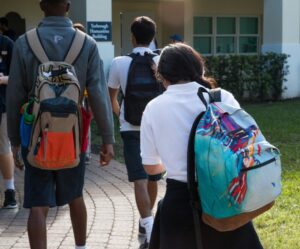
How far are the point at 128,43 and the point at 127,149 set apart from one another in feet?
47.1

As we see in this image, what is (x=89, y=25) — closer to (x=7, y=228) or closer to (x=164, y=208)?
(x=7, y=228)

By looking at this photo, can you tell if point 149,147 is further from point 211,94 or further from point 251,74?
point 251,74

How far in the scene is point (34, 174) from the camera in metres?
4.16

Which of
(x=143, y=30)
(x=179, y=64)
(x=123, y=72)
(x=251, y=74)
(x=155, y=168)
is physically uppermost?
(x=143, y=30)

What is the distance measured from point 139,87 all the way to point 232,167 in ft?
7.44

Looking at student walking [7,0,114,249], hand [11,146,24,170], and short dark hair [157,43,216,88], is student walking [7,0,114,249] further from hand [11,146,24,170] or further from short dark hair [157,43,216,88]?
short dark hair [157,43,216,88]

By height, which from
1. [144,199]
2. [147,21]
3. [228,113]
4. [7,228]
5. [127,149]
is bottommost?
[7,228]

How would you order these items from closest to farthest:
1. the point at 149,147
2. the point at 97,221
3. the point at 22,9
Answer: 1. the point at 149,147
2. the point at 97,221
3. the point at 22,9

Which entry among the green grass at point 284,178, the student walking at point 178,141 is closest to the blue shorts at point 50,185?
the student walking at point 178,141

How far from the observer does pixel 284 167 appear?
27.5ft

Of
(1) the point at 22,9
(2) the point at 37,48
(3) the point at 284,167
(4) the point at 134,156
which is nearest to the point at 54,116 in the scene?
(2) the point at 37,48

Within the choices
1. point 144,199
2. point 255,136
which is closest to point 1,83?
point 144,199

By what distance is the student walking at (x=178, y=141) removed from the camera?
3209 millimetres

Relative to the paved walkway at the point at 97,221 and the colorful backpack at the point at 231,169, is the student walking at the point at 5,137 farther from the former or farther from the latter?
the colorful backpack at the point at 231,169
